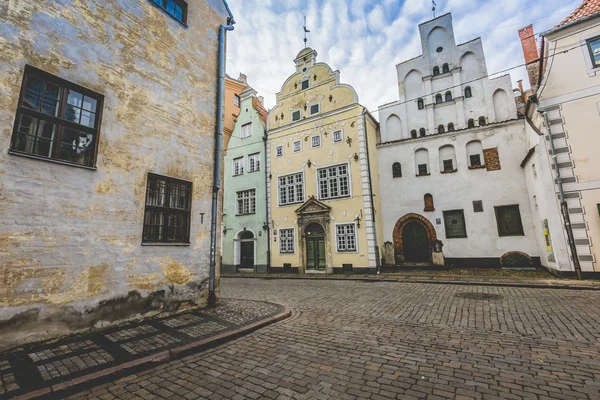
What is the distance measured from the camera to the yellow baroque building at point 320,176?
18.5 metres

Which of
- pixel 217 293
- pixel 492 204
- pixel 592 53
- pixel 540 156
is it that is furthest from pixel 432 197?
pixel 217 293

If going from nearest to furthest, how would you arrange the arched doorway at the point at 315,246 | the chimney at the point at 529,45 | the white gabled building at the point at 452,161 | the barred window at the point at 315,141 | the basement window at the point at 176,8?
the basement window at the point at 176,8 → the white gabled building at the point at 452,161 → the chimney at the point at 529,45 → the arched doorway at the point at 315,246 → the barred window at the point at 315,141

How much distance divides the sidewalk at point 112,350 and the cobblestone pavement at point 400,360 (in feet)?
0.83

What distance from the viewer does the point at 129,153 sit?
655 centimetres

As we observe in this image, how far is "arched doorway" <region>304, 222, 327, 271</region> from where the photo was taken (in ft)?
64.4

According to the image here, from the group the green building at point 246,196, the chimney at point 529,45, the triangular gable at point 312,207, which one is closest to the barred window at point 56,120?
the triangular gable at point 312,207

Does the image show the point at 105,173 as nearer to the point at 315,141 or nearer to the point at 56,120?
the point at 56,120

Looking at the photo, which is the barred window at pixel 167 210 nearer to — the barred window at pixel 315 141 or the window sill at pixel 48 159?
the window sill at pixel 48 159

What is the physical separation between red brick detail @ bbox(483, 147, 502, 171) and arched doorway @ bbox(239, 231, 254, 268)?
17044 millimetres

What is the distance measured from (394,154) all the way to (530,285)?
11697 mm

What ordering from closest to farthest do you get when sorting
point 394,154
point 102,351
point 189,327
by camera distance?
1. point 102,351
2. point 189,327
3. point 394,154

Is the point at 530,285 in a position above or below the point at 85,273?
below

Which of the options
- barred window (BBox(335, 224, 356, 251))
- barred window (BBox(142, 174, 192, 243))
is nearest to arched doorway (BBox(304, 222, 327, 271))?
barred window (BBox(335, 224, 356, 251))

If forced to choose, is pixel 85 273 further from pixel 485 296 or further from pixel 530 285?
pixel 530 285
